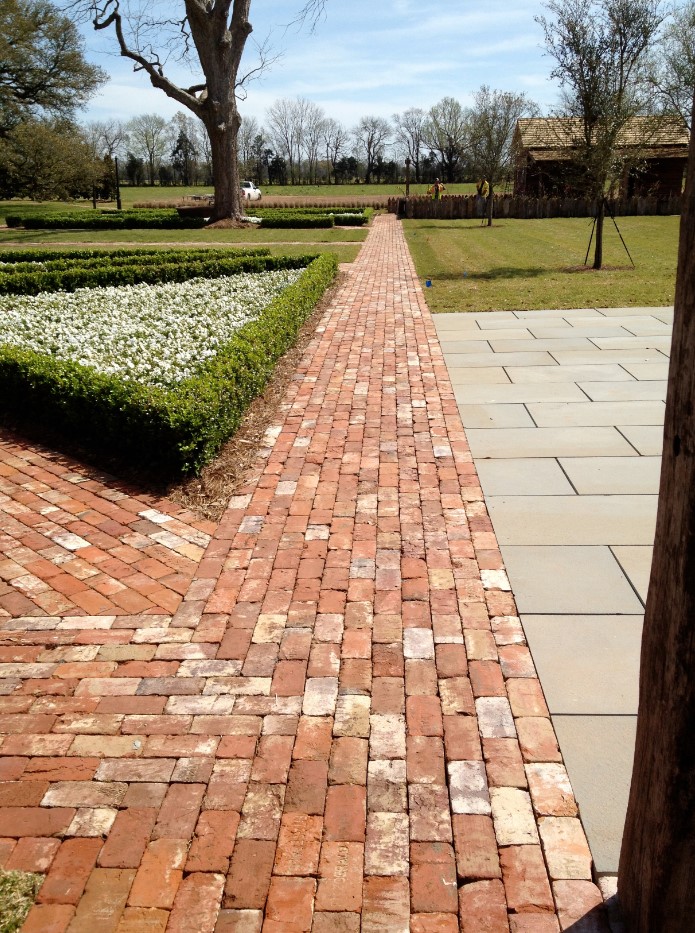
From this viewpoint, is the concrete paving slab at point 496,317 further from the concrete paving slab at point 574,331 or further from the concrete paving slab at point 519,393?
the concrete paving slab at point 519,393

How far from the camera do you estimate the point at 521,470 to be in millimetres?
5504

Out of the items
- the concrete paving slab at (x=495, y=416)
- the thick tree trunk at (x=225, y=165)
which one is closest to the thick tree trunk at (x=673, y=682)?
the concrete paving slab at (x=495, y=416)

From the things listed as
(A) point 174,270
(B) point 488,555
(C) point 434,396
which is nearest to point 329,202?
(A) point 174,270

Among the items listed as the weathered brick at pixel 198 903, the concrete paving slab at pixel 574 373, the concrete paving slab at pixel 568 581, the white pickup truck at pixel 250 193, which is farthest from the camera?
the white pickup truck at pixel 250 193

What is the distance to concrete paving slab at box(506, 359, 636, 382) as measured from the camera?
25.4ft

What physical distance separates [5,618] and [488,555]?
2.59 m

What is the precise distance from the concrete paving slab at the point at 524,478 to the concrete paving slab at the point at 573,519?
102mm

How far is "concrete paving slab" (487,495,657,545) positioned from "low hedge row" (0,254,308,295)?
1099 cm

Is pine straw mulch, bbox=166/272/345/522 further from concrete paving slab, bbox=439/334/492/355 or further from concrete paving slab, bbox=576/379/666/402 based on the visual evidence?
concrete paving slab, bbox=576/379/666/402

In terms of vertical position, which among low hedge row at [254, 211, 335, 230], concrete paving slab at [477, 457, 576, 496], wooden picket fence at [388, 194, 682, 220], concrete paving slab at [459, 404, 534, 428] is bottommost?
concrete paving slab at [477, 457, 576, 496]

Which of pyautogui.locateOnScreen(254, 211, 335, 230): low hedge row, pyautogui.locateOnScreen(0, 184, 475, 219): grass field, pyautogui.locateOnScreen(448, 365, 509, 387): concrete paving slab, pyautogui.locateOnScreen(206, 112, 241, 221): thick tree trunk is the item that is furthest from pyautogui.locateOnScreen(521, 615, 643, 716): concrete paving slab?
pyautogui.locateOnScreen(0, 184, 475, 219): grass field

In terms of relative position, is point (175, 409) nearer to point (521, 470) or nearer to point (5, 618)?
point (5, 618)

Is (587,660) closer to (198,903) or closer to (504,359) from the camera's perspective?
(198,903)

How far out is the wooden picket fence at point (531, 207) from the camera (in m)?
33.0
